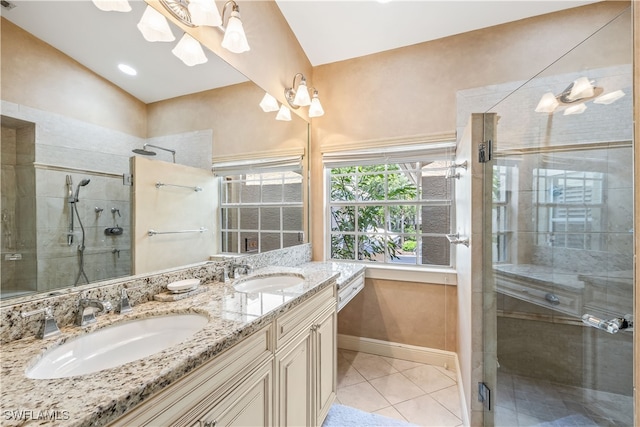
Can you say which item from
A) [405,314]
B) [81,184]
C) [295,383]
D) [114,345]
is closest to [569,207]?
[405,314]

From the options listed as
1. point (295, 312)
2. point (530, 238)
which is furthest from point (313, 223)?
point (530, 238)

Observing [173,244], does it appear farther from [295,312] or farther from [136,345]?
[295,312]

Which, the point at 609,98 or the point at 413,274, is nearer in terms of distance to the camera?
the point at 609,98

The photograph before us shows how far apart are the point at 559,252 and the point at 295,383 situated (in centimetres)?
166

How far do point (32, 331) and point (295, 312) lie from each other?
34.4 inches

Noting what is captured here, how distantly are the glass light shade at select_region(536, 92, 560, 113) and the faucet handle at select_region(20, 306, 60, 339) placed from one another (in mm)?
2430

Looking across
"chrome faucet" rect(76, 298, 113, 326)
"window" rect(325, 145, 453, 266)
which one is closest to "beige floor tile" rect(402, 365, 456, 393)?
"window" rect(325, 145, 453, 266)

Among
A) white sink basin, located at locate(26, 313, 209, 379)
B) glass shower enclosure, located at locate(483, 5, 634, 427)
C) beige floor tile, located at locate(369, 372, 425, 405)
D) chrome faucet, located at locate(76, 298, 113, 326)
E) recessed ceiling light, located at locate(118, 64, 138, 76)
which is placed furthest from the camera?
beige floor tile, located at locate(369, 372, 425, 405)

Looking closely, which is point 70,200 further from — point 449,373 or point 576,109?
point 449,373

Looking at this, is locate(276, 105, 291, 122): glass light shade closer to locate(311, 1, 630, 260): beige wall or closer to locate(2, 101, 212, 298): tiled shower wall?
locate(311, 1, 630, 260): beige wall

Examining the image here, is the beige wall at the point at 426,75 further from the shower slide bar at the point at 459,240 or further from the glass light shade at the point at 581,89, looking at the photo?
the shower slide bar at the point at 459,240

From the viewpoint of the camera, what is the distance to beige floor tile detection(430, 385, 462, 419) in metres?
1.72

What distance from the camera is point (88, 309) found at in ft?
2.90

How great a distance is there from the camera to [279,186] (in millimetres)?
2188
